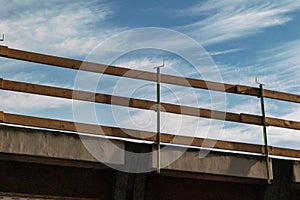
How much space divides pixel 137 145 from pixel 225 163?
4.85 feet

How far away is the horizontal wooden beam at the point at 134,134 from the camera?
281 inches

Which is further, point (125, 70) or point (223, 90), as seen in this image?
point (223, 90)

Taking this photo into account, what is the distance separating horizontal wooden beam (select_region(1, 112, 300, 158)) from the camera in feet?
23.4

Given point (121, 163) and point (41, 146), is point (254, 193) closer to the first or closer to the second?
point (121, 163)

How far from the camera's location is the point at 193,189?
837cm

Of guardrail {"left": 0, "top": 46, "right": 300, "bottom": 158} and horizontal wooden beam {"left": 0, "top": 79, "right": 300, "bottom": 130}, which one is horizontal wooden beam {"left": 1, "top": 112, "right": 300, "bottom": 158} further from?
horizontal wooden beam {"left": 0, "top": 79, "right": 300, "bottom": 130}

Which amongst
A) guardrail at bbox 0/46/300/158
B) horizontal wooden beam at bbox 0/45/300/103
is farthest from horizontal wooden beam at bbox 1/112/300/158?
horizontal wooden beam at bbox 0/45/300/103

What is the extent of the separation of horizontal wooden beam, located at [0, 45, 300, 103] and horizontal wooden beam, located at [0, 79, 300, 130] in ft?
1.25

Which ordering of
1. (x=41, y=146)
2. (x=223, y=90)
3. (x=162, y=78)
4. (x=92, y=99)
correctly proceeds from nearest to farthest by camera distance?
1. (x=41, y=146)
2. (x=92, y=99)
3. (x=162, y=78)
4. (x=223, y=90)

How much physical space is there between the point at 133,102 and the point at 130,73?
501 millimetres

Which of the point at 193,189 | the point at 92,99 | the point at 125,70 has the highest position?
the point at 125,70

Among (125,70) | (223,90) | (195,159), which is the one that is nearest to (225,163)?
(195,159)

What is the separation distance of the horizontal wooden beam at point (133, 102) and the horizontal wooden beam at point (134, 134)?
0.39 meters

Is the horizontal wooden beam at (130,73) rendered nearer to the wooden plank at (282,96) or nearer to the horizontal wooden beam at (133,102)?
the wooden plank at (282,96)
